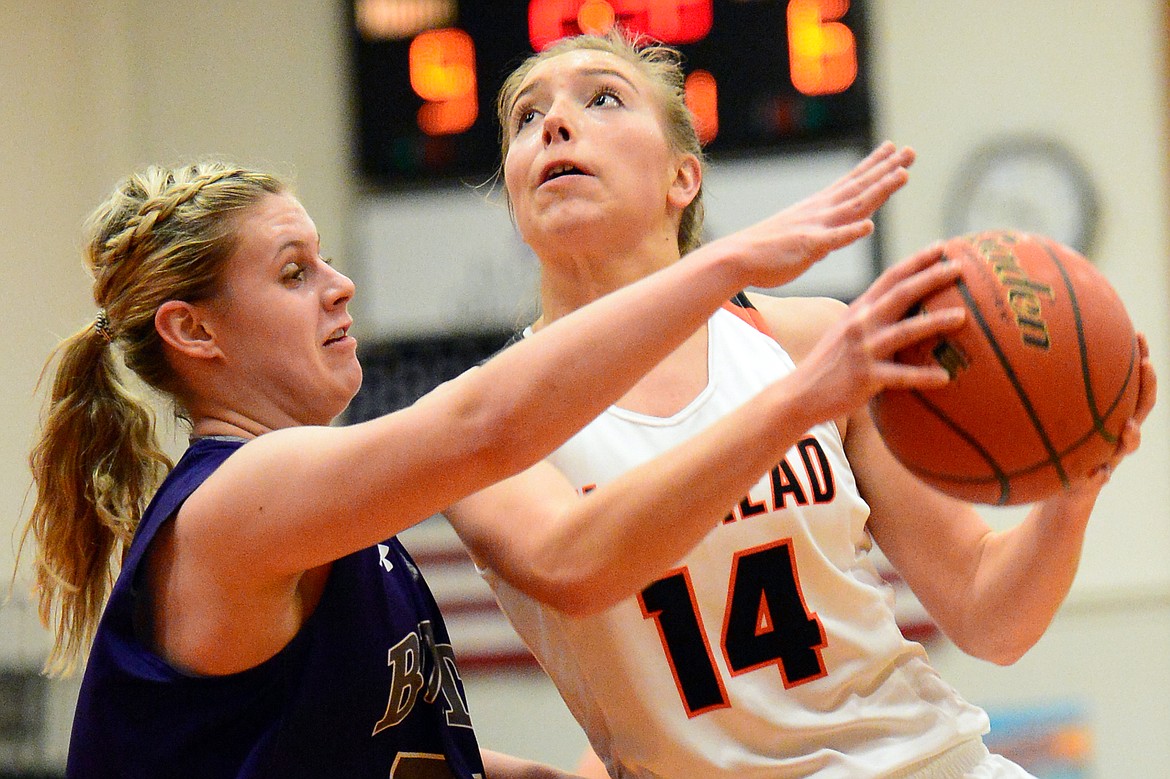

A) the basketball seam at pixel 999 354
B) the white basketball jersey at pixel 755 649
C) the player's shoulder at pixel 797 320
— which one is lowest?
the white basketball jersey at pixel 755 649

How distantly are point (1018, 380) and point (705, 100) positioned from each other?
371 centimetres

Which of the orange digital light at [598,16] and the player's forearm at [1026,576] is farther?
the orange digital light at [598,16]

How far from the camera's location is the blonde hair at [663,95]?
2457 mm

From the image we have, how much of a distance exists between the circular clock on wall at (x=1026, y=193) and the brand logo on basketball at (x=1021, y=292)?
370 cm

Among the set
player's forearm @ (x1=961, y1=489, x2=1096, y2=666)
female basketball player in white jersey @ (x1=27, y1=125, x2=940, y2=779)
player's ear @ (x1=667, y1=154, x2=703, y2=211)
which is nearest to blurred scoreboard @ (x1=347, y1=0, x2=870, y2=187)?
player's ear @ (x1=667, y1=154, x2=703, y2=211)

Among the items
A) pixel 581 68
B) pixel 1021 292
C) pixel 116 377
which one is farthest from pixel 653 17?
pixel 1021 292

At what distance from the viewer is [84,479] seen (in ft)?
6.97

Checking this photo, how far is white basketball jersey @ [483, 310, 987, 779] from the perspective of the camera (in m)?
2.03

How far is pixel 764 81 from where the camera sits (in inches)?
201

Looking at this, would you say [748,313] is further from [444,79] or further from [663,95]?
[444,79]

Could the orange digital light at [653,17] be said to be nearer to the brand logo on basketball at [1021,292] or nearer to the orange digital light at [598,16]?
the orange digital light at [598,16]

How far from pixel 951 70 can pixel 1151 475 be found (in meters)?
1.81

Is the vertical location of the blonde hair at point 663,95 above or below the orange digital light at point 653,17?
below

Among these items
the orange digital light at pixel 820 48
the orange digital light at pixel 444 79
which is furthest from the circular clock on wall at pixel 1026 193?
the orange digital light at pixel 444 79
